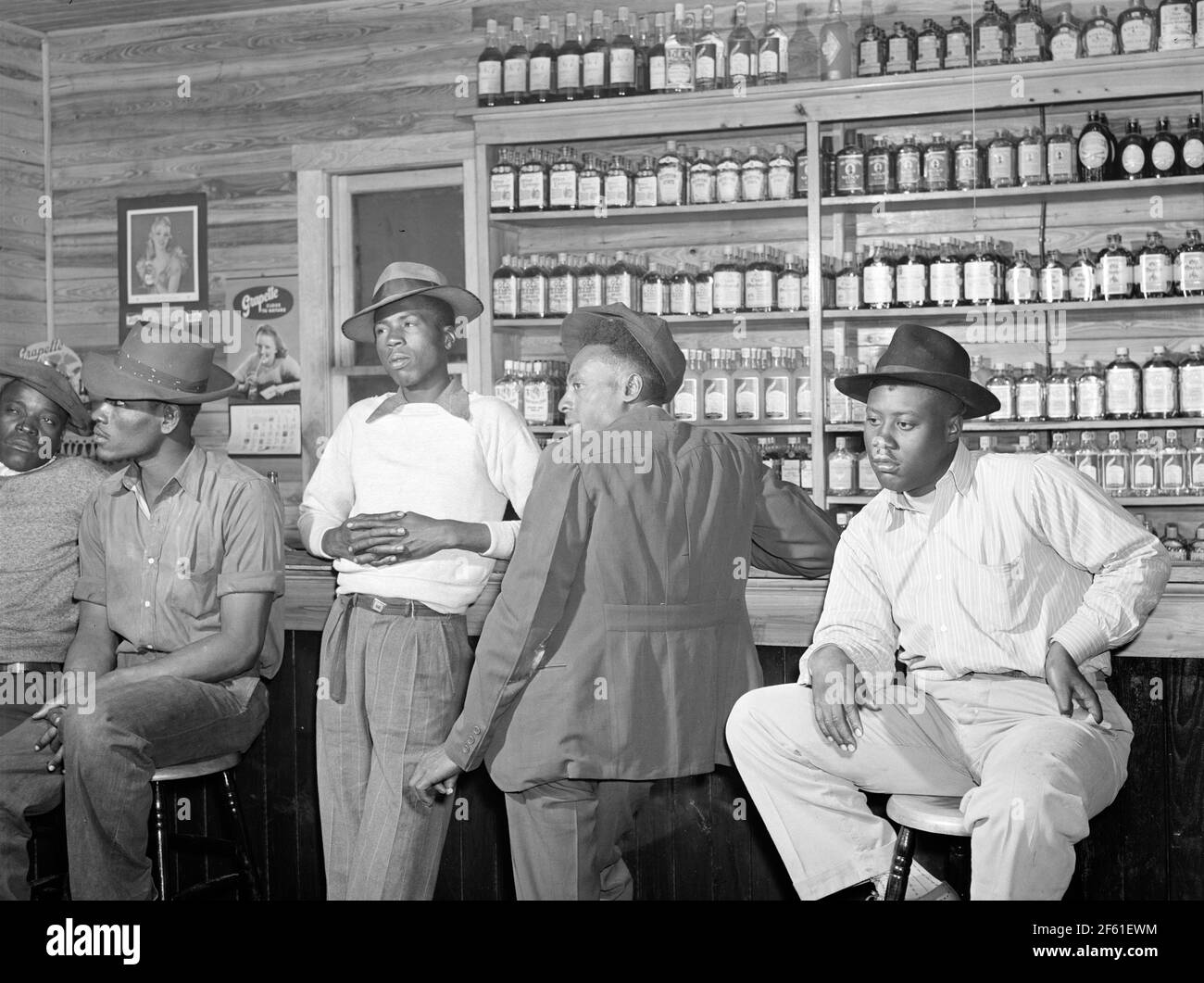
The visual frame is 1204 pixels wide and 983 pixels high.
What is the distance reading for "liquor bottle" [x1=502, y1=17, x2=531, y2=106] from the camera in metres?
4.86

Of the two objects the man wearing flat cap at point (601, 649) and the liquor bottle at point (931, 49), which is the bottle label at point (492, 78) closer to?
the liquor bottle at point (931, 49)

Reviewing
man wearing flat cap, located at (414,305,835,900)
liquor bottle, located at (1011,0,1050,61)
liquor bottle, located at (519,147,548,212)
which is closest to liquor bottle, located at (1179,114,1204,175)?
liquor bottle, located at (1011,0,1050,61)

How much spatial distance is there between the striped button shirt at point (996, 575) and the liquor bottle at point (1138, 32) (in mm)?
2450

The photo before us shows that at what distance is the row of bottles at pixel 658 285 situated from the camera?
4711 mm

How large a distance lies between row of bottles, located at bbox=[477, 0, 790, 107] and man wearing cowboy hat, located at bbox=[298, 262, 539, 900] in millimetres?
2101

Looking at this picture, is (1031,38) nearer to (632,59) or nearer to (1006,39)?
(1006,39)

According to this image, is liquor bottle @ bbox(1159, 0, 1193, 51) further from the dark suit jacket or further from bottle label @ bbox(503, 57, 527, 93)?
the dark suit jacket

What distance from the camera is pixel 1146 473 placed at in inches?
176

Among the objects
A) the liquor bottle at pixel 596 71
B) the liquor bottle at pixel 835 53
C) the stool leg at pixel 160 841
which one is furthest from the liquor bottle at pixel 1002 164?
the stool leg at pixel 160 841

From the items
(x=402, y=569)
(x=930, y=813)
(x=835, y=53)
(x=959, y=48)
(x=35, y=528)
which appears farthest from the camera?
(x=835, y=53)

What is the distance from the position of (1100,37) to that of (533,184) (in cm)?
189

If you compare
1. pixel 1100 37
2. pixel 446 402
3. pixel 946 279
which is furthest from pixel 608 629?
pixel 1100 37
